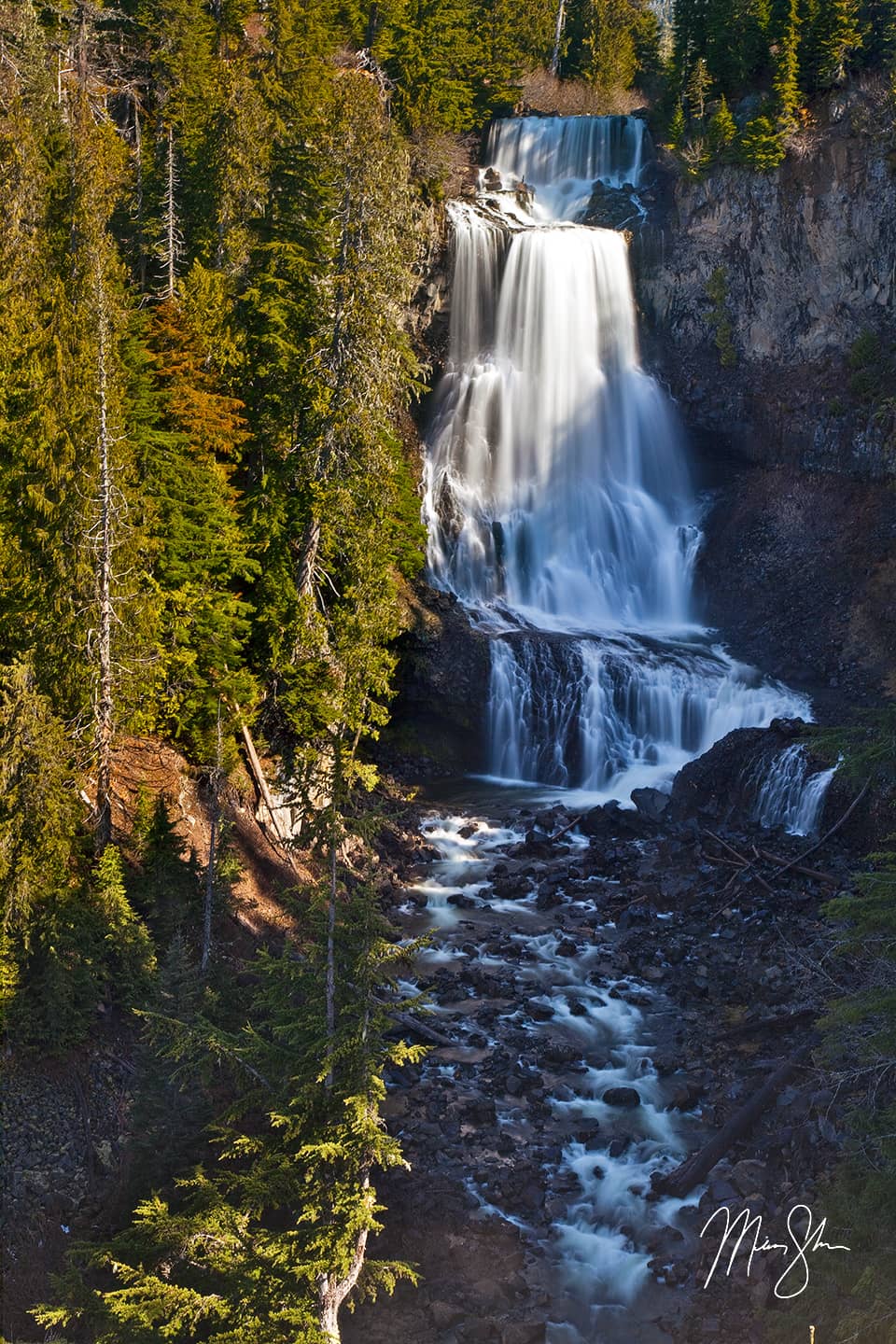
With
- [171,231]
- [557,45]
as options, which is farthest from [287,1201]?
[557,45]

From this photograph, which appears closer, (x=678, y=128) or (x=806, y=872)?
(x=806, y=872)

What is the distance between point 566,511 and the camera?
38.6 metres

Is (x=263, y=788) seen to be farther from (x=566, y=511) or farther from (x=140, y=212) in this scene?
(x=566, y=511)

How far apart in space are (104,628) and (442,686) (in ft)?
49.9

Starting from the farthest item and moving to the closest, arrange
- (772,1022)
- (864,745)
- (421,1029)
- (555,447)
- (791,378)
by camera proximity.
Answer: (555,447)
(791,378)
(421,1029)
(772,1022)
(864,745)

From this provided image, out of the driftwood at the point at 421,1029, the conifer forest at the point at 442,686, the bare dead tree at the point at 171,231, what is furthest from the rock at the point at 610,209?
the driftwood at the point at 421,1029

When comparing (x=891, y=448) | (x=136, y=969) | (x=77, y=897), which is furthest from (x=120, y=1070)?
(x=891, y=448)

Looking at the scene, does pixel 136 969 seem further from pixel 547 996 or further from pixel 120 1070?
pixel 547 996

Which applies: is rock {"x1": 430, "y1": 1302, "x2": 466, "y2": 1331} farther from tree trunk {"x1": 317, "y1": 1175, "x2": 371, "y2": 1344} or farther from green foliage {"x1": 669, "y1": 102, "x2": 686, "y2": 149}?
green foliage {"x1": 669, "y1": 102, "x2": 686, "y2": 149}

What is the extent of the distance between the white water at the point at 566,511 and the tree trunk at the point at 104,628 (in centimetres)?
1539

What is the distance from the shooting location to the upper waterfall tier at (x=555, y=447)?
36.8 m

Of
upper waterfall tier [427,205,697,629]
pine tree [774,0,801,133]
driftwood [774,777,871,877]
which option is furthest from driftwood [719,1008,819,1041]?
pine tree [774,0,801,133]

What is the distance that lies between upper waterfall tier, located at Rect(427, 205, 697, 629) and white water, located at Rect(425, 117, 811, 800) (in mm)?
58

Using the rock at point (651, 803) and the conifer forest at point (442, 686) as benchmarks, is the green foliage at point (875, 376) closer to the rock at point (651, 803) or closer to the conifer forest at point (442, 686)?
the conifer forest at point (442, 686)
